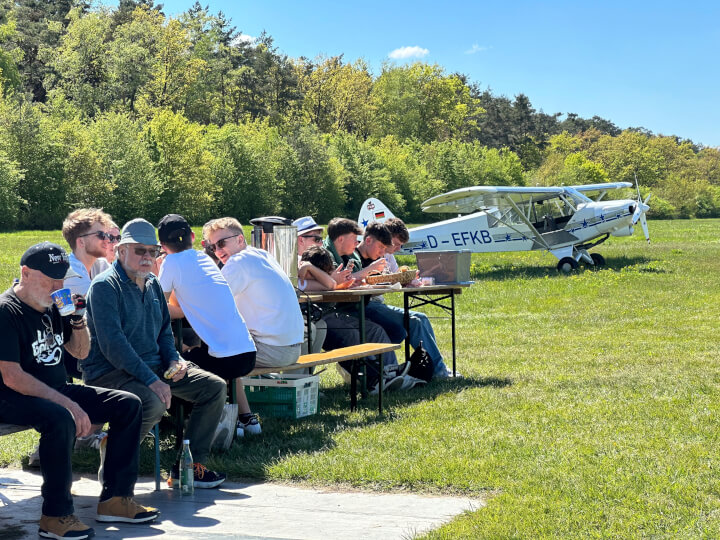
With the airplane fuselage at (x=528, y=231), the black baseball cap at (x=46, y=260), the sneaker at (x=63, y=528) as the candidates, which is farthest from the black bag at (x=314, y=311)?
the airplane fuselage at (x=528, y=231)

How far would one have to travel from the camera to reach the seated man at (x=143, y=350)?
4570 millimetres

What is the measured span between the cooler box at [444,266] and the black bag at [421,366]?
81 centimetres

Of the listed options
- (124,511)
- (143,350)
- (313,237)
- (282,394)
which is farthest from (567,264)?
(124,511)

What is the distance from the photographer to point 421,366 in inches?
307

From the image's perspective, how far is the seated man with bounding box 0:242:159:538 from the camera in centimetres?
385

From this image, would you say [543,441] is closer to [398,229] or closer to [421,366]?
[421,366]

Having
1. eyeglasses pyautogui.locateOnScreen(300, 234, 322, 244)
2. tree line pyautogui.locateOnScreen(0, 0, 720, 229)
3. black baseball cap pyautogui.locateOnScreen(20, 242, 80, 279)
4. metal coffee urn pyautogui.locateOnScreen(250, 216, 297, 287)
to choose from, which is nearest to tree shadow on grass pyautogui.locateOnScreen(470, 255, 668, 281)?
eyeglasses pyautogui.locateOnScreen(300, 234, 322, 244)

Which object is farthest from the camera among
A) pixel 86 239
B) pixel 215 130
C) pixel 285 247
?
pixel 215 130

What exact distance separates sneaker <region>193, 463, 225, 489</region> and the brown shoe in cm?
62

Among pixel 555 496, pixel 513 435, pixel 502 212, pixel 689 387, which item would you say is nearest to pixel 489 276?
pixel 502 212

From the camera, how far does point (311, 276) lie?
7297 mm

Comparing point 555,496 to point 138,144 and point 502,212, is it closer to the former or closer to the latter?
point 502,212

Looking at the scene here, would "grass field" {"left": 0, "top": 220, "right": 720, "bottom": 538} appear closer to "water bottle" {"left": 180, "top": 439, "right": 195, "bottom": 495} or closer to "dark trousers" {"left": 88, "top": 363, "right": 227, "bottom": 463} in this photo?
"dark trousers" {"left": 88, "top": 363, "right": 227, "bottom": 463}

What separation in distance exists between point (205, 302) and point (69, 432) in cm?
159
